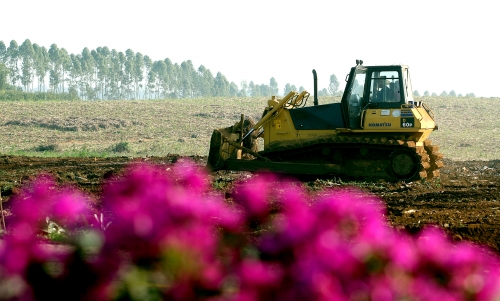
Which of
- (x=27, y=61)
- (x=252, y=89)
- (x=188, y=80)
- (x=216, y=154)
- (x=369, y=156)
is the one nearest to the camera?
(x=369, y=156)

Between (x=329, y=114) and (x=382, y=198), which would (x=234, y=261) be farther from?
(x=329, y=114)

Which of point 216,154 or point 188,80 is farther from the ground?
point 188,80

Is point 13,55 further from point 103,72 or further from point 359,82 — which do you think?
point 359,82

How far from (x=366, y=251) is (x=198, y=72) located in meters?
180

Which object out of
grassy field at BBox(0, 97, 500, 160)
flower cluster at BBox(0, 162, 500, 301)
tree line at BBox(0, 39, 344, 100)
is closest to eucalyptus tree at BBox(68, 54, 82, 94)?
tree line at BBox(0, 39, 344, 100)

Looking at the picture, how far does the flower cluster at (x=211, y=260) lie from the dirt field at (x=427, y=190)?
5887 millimetres

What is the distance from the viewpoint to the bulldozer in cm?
1756

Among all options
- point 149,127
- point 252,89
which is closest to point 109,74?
point 252,89

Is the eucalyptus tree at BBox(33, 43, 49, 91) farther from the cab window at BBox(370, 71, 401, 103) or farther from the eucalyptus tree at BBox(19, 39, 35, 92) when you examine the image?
the cab window at BBox(370, 71, 401, 103)

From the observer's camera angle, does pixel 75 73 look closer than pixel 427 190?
No

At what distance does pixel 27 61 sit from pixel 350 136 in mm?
141824

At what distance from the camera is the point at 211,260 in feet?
7.92

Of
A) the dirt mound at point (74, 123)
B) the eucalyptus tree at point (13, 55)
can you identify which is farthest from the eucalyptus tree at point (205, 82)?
the dirt mound at point (74, 123)

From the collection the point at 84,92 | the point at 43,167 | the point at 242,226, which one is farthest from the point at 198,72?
the point at 242,226
